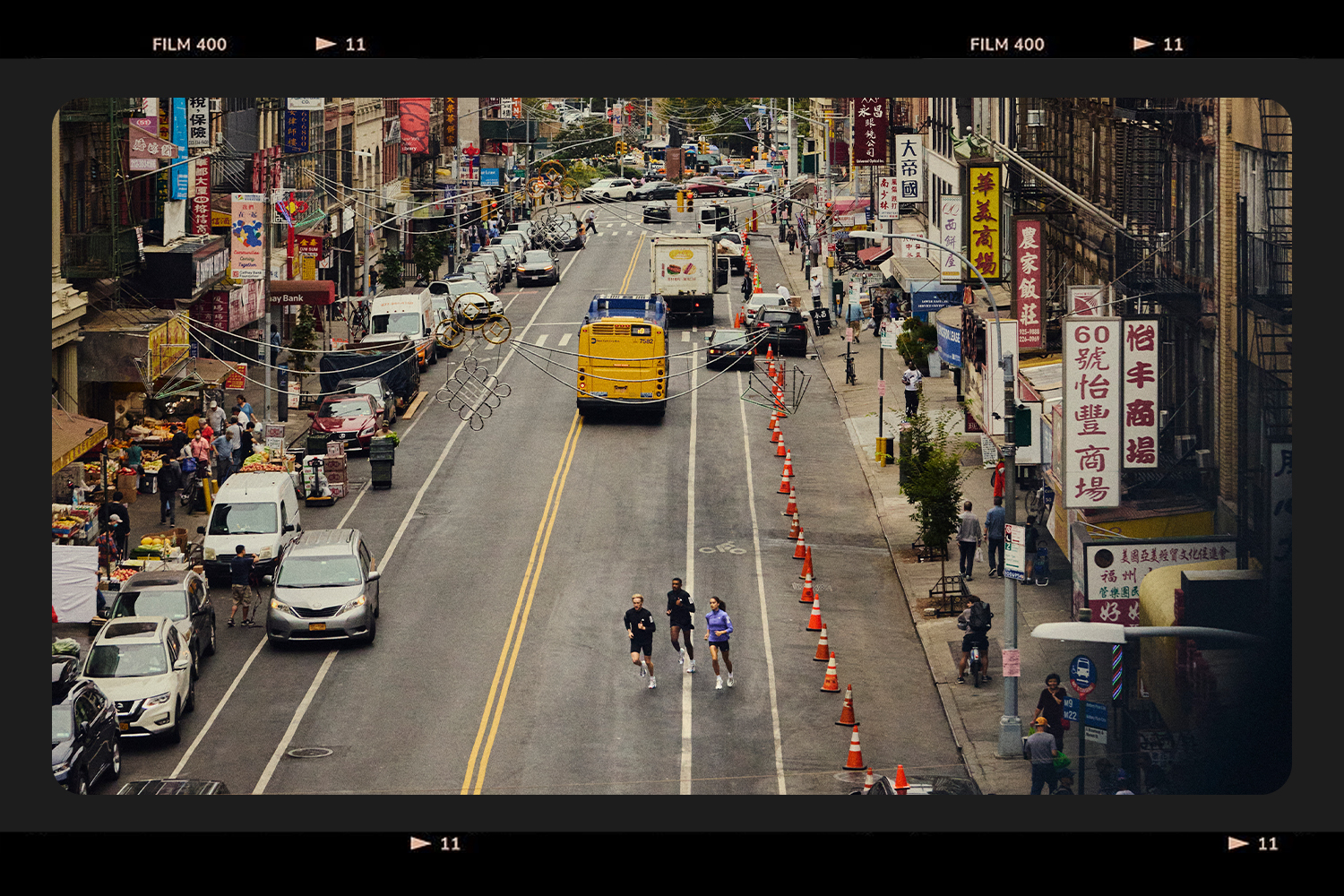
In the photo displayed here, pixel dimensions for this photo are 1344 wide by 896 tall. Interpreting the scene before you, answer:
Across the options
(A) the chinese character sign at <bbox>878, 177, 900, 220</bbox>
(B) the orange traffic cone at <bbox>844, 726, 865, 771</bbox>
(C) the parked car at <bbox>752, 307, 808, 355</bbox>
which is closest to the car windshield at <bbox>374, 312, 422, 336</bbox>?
(C) the parked car at <bbox>752, 307, 808, 355</bbox>

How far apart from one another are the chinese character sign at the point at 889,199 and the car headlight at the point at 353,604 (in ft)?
120

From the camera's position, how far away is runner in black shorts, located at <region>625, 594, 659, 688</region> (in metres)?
29.5

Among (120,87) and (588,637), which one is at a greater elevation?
(120,87)

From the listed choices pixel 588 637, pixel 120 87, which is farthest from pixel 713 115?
pixel 120 87

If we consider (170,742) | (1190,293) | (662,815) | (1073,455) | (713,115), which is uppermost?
(713,115)

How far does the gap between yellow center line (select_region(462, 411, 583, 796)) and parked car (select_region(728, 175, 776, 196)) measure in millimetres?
60801

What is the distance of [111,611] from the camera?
29.7 m

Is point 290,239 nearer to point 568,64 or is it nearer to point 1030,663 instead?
point 1030,663

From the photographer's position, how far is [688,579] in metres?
36.0

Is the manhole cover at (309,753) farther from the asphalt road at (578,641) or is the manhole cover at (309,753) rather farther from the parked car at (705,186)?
the parked car at (705,186)

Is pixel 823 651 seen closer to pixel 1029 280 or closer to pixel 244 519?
pixel 1029 280

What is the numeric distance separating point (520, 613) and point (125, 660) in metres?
8.58
